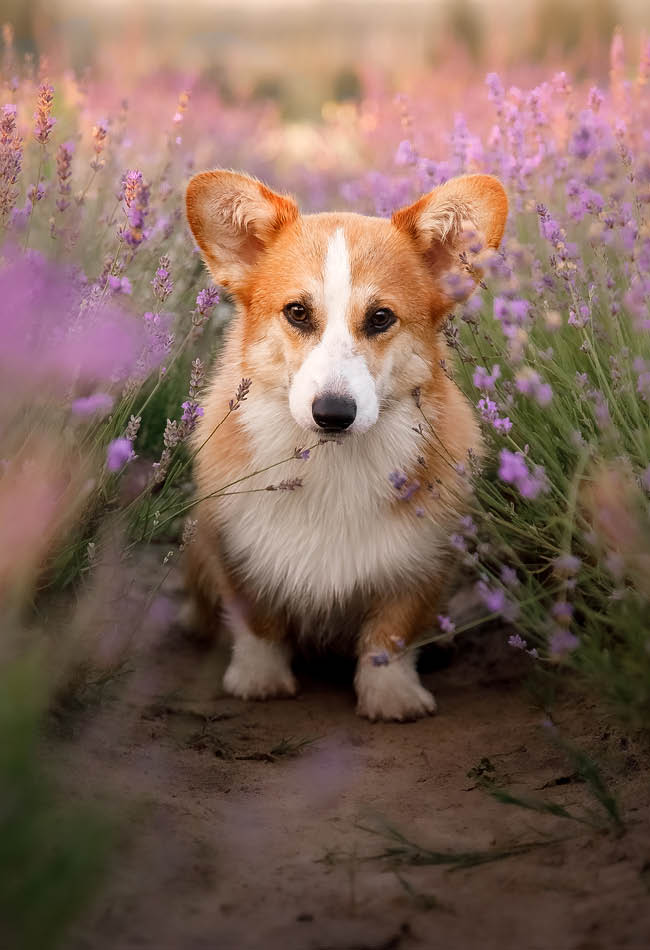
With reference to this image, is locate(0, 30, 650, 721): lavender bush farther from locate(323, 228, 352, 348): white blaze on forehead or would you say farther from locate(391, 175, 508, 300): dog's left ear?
locate(323, 228, 352, 348): white blaze on forehead

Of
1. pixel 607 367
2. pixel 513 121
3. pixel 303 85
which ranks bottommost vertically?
pixel 303 85

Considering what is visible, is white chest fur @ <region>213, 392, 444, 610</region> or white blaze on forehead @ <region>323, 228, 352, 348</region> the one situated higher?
white blaze on forehead @ <region>323, 228, 352, 348</region>

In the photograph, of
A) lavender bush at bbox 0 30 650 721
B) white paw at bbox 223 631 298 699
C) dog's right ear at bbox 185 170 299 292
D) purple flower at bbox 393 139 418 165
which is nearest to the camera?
lavender bush at bbox 0 30 650 721

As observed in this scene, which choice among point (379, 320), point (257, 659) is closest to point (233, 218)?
point (379, 320)

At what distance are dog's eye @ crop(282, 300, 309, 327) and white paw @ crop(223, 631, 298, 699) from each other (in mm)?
1049

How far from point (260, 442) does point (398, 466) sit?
0.41 metres

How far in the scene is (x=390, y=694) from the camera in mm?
3102

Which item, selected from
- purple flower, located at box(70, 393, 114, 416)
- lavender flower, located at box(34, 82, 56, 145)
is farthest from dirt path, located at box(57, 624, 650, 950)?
lavender flower, located at box(34, 82, 56, 145)

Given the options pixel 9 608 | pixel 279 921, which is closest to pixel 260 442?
pixel 9 608

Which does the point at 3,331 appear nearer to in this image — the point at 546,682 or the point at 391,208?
the point at 546,682

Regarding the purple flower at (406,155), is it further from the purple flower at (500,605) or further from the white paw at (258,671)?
the purple flower at (500,605)

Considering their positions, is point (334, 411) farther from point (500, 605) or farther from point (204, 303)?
point (500, 605)

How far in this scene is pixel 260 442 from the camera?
9.92 feet

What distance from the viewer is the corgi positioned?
290 cm
